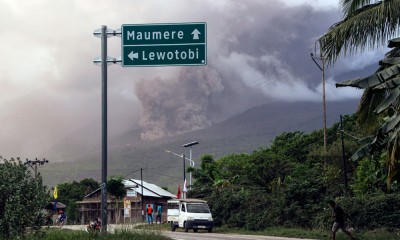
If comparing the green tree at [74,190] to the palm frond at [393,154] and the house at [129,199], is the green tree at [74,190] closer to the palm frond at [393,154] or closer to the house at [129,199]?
the house at [129,199]

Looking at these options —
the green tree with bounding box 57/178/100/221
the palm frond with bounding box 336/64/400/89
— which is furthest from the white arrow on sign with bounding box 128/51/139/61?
the green tree with bounding box 57/178/100/221

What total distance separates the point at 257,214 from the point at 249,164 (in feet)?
70.5

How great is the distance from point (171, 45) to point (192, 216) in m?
24.8

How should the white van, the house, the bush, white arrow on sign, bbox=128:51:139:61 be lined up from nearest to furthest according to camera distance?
white arrow on sign, bbox=128:51:139:61 → the bush → the white van → the house

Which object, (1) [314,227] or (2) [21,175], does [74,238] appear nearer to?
(2) [21,175]

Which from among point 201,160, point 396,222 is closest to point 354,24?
point 396,222

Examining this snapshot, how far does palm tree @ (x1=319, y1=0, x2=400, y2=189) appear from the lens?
15.3m

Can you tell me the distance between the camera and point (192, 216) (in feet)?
139

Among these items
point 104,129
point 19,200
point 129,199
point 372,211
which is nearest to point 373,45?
point 104,129

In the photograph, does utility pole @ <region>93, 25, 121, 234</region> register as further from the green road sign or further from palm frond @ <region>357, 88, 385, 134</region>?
palm frond @ <region>357, 88, 385, 134</region>

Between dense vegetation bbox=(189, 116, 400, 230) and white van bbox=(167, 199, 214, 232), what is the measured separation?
257 cm

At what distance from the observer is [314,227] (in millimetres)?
36875

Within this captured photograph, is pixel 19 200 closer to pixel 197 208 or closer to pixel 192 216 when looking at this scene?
pixel 192 216

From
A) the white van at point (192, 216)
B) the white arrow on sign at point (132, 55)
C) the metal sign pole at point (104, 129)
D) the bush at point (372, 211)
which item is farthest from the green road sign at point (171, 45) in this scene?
the white van at point (192, 216)
